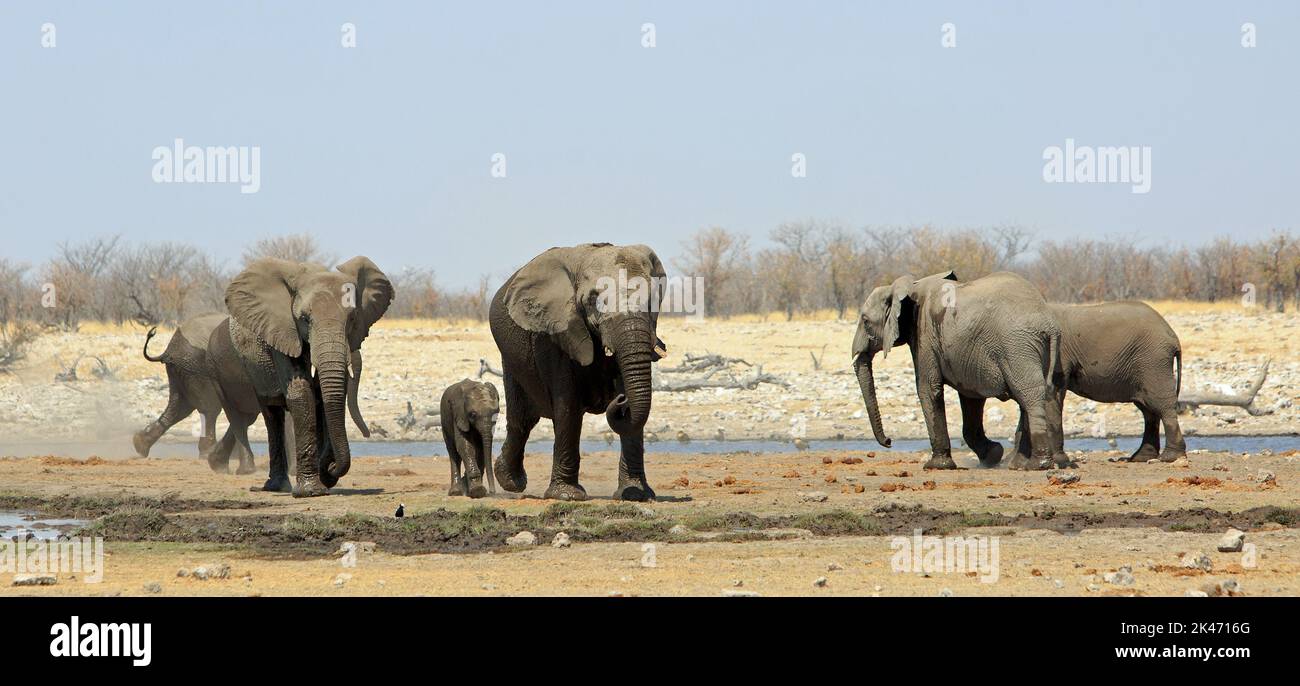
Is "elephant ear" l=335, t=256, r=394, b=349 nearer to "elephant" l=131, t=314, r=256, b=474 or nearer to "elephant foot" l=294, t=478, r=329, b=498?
"elephant foot" l=294, t=478, r=329, b=498

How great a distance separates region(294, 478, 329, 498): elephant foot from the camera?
17.3m

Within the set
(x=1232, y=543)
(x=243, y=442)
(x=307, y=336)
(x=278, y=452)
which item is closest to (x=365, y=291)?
(x=307, y=336)

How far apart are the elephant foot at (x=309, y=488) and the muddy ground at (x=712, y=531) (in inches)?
5.4

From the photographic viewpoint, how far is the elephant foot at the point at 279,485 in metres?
18.2

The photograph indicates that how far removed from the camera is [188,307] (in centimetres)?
6278

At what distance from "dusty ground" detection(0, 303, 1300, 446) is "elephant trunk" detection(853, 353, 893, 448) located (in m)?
7.95

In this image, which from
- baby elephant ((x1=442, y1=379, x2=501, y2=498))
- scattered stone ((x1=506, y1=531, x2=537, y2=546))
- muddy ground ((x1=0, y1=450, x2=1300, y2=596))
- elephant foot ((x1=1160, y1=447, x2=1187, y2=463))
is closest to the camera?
muddy ground ((x1=0, y1=450, x2=1300, y2=596))

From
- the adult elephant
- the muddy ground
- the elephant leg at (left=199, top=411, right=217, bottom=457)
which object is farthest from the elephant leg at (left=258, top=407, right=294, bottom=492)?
the elephant leg at (left=199, top=411, right=217, bottom=457)

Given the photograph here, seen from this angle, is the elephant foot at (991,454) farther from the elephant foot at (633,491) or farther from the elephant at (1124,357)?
the elephant foot at (633,491)

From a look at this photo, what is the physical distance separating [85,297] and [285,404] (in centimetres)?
5135

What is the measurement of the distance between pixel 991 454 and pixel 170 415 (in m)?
11.9

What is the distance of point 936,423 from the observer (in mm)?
20484

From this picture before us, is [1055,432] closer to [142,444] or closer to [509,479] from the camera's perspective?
[509,479]

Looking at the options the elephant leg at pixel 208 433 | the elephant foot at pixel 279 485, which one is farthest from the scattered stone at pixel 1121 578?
the elephant leg at pixel 208 433
